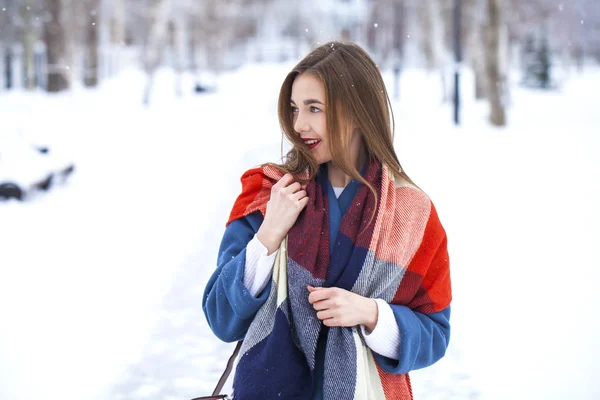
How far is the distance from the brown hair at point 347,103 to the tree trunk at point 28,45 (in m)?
23.4

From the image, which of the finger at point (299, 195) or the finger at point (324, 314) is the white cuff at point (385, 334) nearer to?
the finger at point (324, 314)

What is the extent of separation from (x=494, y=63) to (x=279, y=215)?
13632mm

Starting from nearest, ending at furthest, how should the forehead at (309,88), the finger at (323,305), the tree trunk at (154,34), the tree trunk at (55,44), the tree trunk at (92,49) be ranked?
the finger at (323,305), the forehead at (309,88), the tree trunk at (55,44), the tree trunk at (154,34), the tree trunk at (92,49)

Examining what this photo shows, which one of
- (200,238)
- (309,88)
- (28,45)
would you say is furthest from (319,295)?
(28,45)

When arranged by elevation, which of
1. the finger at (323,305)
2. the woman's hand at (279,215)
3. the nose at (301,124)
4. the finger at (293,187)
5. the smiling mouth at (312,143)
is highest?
the nose at (301,124)

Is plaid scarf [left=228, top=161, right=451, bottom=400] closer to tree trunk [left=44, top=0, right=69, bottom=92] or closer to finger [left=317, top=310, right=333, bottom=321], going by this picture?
finger [left=317, top=310, right=333, bottom=321]

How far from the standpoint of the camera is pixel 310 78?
1587mm

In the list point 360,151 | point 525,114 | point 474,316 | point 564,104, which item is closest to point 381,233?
point 360,151

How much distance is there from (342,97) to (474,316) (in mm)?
3323

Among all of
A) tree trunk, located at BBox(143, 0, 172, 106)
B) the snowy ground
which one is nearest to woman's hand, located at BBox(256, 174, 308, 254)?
the snowy ground

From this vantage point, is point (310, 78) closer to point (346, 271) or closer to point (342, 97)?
point (342, 97)

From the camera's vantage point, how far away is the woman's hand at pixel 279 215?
1.54m

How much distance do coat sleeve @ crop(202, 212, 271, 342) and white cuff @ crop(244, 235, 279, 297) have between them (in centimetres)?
2

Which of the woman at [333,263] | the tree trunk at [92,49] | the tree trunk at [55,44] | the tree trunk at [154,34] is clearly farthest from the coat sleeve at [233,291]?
the tree trunk at [92,49]
